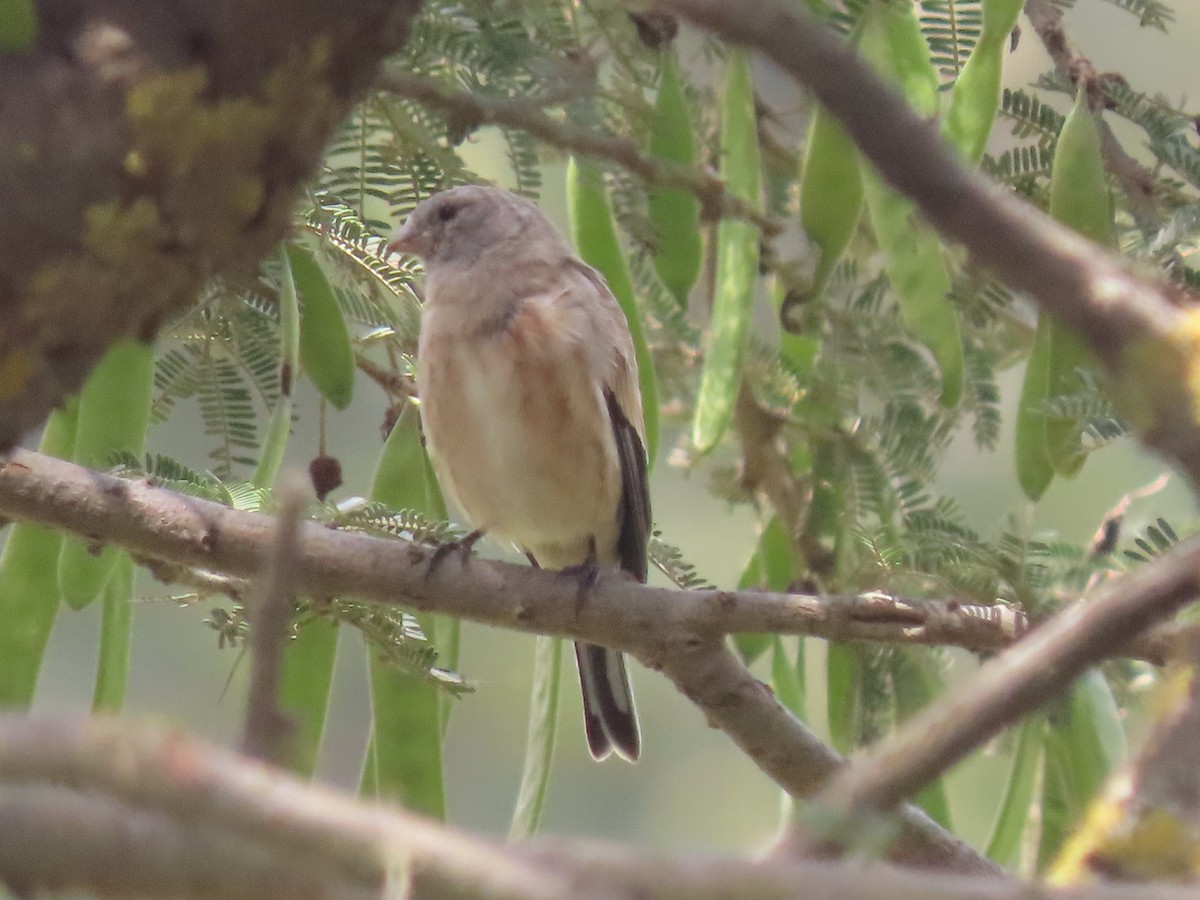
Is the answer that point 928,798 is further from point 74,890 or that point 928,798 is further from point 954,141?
point 74,890

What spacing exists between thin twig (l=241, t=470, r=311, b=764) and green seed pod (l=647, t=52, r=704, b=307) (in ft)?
4.78

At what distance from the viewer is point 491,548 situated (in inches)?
144

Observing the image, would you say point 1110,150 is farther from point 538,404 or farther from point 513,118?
point 538,404

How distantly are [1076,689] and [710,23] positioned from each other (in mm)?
1456

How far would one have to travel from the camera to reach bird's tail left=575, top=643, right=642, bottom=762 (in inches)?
111

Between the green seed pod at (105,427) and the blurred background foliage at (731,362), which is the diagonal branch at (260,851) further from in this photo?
the green seed pod at (105,427)

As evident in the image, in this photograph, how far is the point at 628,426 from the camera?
278 cm

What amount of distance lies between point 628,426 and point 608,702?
1.81ft

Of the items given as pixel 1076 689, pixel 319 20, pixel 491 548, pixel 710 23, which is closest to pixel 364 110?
pixel 319 20

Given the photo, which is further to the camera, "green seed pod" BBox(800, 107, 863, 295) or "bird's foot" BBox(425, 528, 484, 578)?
"green seed pod" BBox(800, 107, 863, 295)

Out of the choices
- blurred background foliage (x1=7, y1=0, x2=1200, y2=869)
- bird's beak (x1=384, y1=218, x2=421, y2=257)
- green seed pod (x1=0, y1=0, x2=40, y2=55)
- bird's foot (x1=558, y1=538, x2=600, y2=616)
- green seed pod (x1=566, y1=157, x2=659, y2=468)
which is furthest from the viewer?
bird's beak (x1=384, y1=218, x2=421, y2=257)

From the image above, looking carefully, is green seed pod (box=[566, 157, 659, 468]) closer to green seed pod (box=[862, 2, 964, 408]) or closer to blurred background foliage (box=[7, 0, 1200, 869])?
blurred background foliage (box=[7, 0, 1200, 869])

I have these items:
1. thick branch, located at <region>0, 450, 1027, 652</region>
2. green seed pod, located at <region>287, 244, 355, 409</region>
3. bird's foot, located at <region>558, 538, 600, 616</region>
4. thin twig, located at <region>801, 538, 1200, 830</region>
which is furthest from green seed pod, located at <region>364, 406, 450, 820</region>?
thin twig, located at <region>801, 538, 1200, 830</region>

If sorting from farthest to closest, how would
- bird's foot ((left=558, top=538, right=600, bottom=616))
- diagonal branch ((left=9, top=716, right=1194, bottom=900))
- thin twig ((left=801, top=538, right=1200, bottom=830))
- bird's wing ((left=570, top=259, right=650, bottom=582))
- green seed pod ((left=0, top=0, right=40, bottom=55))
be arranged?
bird's wing ((left=570, top=259, right=650, bottom=582)) < bird's foot ((left=558, top=538, right=600, bottom=616)) < green seed pod ((left=0, top=0, right=40, bottom=55)) < thin twig ((left=801, top=538, right=1200, bottom=830)) < diagonal branch ((left=9, top=716, right=1194, bottom=900))
